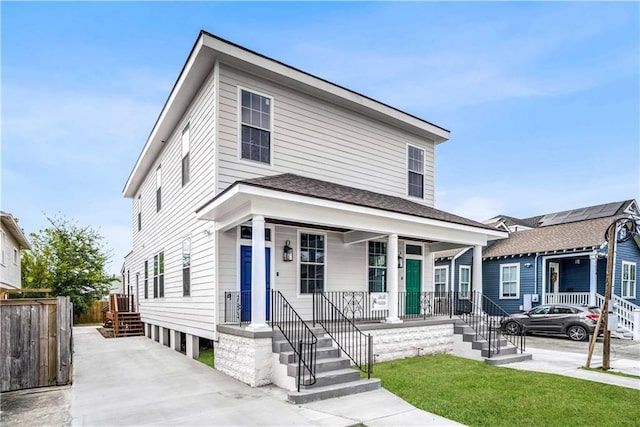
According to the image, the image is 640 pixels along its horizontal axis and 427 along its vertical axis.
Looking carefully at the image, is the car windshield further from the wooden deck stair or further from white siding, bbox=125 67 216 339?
the wooden deck stair

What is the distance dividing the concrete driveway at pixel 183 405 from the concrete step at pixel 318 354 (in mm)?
522

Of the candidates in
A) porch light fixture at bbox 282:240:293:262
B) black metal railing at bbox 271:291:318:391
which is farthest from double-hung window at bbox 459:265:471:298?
black metal railing at bbox 271:291:318:391

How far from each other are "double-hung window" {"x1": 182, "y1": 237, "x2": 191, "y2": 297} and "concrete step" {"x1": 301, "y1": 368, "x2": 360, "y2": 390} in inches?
204

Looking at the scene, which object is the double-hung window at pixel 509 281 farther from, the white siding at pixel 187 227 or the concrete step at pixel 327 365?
the white siding at pixel 187 227

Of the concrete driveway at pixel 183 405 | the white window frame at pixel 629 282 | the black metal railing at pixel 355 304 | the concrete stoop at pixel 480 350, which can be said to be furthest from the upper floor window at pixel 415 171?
the white window frame at pixel 629 282

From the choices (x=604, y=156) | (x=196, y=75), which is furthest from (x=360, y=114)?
(x=604, y=156)

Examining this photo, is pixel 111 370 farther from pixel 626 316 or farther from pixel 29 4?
pixel 626 316

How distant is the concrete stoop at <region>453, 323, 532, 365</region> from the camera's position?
925cm

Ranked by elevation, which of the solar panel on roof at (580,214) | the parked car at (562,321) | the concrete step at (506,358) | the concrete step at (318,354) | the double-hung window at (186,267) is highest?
the solar panel on roof at (580,214)

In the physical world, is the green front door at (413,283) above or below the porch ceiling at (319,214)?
below

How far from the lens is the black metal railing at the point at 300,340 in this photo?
6.60 metres

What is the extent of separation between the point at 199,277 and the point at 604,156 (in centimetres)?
2391

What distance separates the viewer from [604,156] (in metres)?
23.2

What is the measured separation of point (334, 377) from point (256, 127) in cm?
579
